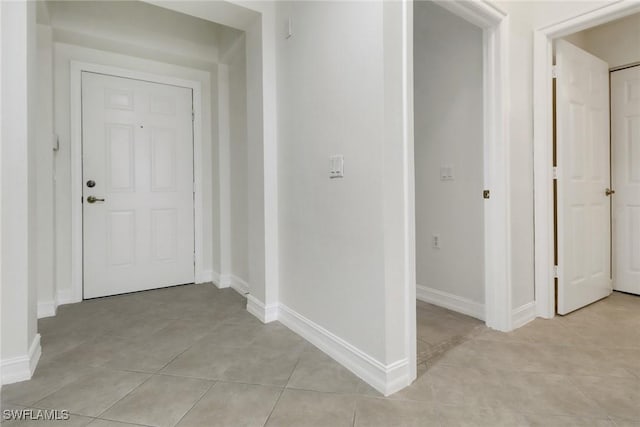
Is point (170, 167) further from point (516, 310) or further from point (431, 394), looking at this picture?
point (516, 310)

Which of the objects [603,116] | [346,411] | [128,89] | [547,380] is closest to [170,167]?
[128,89]

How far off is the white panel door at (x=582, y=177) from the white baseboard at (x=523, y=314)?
0.71 feet

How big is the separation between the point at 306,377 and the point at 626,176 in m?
3.30

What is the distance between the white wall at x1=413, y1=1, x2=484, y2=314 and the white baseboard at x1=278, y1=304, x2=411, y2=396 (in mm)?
1179

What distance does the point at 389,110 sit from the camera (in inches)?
58.6

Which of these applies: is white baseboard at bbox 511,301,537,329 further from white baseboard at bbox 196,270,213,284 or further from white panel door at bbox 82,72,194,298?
white panel door at bbox 82,72,194,298

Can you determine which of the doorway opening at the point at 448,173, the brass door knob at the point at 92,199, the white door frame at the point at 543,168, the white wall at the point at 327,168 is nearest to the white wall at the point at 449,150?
the doorway opening at the point at 448,173

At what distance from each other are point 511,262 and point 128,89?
11.2 feet

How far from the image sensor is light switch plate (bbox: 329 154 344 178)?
1.75m

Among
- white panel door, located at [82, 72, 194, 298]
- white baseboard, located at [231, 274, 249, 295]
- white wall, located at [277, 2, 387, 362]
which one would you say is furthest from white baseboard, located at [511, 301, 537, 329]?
white panel door, located at [82, 72, 194, 298]

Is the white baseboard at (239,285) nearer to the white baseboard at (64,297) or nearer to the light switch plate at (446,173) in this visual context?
the white baseboard at (64,297)

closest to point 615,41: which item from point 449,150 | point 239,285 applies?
point 449,150

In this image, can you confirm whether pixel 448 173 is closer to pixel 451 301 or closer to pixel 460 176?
pixel 460 176

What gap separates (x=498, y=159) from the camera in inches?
84.4
